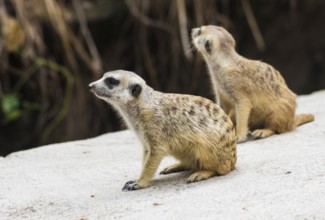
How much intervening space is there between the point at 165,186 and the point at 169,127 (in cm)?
33

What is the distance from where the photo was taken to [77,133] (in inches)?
305

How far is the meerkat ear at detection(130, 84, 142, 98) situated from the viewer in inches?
143

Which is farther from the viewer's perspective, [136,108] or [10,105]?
[10,105]

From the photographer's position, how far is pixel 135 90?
364 cm

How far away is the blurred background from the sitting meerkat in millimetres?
1869

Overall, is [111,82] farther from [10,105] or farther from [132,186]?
[10,105]

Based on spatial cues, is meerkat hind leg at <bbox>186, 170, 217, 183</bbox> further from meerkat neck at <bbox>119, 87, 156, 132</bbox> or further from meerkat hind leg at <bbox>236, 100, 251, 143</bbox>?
meerkat hind leg at <bbox>236, 100, 251, 143</bbox>

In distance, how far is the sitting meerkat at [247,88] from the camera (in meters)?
4.82

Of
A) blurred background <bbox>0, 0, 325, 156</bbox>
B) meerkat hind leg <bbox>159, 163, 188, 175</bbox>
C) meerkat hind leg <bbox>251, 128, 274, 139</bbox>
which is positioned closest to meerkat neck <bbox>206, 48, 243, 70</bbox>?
meerkat hind leg <bbox>251, 128, 274, 139</bbox>

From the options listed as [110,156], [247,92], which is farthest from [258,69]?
[110,156]

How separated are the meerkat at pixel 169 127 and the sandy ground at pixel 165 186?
0.09m

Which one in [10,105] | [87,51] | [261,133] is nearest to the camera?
[261,133]

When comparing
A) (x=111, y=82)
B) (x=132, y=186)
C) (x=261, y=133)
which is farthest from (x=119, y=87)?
(x=261, y=133)

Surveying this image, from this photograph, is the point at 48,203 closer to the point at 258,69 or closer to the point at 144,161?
the point at 144,161
